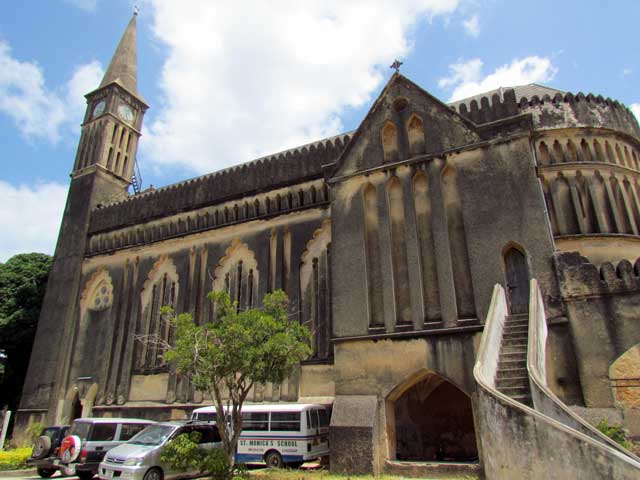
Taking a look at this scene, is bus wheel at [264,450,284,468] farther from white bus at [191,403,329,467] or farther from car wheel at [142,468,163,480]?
car wheel at [142,468,163,480]

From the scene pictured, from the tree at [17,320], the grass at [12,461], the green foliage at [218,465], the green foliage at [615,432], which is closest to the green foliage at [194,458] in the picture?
the green foliage at [218,465]

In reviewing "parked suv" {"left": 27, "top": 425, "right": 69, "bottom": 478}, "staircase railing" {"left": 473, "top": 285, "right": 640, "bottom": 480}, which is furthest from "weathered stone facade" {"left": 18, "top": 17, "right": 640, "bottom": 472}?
"parked suv" {"left": 27, "top": 425, "right": 69, "bottom": 478}

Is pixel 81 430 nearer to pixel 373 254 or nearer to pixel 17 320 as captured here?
pixel 373 254

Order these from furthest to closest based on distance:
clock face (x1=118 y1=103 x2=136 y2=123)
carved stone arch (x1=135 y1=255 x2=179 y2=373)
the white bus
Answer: clock face (x1=118 y1=103 x2=136 y2=123) < carved stone arch (x1=135 y1=255 x2=179 y2=373) < the white bus

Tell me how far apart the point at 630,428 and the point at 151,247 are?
20.5 meters

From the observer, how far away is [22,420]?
23.0 metres

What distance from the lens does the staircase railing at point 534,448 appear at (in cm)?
623

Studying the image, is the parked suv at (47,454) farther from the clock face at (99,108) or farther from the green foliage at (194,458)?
the clock face at (99,108)

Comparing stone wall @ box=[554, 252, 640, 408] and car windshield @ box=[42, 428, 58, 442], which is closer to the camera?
stone wall @ box=[554, 252, 640, 408]

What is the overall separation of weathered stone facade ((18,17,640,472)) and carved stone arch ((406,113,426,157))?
0.18 feet

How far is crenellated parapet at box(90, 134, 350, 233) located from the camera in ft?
67.8

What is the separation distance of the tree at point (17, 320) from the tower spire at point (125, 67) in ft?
41.6

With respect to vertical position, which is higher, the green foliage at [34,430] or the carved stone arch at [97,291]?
the carved stone arch at [97,291]

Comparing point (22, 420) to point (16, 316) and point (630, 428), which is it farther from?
point (630, 428)
